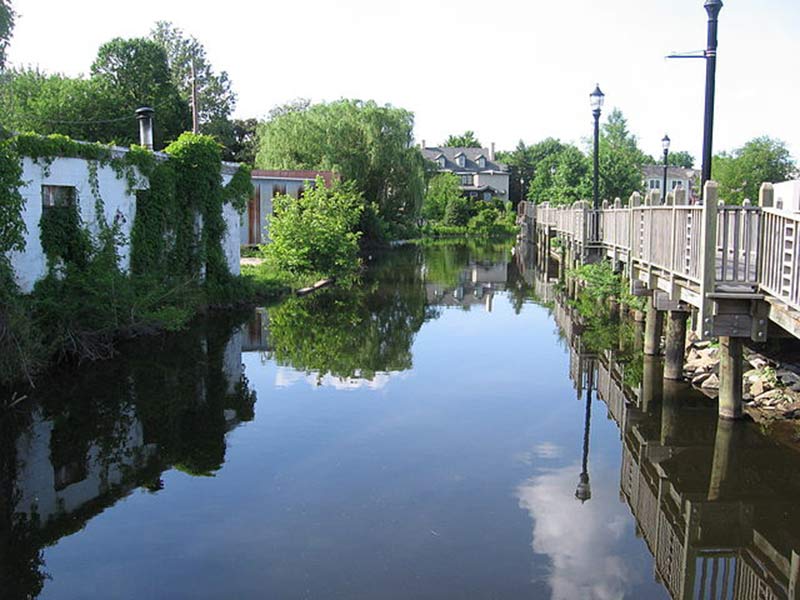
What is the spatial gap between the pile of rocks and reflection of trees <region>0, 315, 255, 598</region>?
23.2 feet

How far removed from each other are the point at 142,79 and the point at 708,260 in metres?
51.8

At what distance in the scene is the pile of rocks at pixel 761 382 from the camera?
10961mm

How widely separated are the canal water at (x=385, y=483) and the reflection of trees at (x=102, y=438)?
0.12 feet

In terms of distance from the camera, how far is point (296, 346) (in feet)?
56.1

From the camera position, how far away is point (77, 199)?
16500 millimetres

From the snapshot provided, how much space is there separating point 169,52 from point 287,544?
69206mm

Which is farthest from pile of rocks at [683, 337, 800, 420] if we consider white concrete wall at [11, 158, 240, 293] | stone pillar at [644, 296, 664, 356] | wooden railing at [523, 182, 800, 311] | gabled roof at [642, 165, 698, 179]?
gabled roof at [642, 165, 698, 179]

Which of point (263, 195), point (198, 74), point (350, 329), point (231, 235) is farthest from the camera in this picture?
point (198, 74)

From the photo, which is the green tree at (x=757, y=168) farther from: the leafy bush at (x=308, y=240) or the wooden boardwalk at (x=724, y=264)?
the wooden boardwalk at (x=724, y=264)

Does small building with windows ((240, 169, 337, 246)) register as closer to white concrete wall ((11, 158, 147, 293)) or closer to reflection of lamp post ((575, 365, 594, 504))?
white concrete wall ((11, 158, 147, 293))

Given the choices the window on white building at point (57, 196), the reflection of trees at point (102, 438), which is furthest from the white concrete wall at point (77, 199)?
the reflection of trees at point (102, 438)

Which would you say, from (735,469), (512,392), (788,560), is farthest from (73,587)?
(512,392)

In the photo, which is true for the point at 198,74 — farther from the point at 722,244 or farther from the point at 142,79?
the point at 722,244

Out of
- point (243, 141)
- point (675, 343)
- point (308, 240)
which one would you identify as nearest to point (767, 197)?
point (675, 343)
